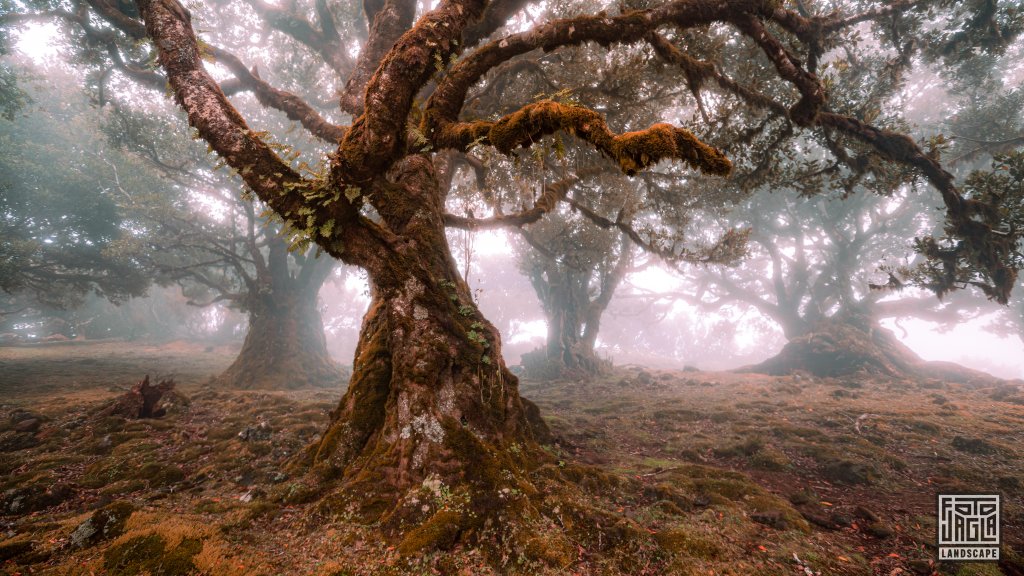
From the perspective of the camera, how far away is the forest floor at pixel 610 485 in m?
3.92

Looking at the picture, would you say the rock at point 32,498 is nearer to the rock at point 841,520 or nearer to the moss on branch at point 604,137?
the moss on branch at point 604,137

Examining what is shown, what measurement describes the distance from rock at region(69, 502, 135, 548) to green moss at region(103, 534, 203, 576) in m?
0.48

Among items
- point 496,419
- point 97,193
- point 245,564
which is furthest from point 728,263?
point 97,193

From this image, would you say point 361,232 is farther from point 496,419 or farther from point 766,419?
point 766,419

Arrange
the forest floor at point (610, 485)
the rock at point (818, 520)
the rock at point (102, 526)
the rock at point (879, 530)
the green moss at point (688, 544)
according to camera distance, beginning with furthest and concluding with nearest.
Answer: the rock at point (818, 520) → the rock at point (879, 530) → the green moss at point (688, 544) → the forest floor at point (610, 485) → the rock at point (102, 526)

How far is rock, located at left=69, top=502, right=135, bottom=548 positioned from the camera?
3.77 m

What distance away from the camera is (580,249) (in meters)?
20.7

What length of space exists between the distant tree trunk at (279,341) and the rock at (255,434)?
38.7 ft

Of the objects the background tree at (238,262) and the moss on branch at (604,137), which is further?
the background tree at (238,262)

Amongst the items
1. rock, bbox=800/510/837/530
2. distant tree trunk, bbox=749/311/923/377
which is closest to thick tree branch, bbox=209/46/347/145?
rock, bbox=800/510/837/530

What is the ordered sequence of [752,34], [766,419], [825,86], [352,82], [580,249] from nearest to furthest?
[752,34], [825,86], [352,82], [766,419], [580,249]

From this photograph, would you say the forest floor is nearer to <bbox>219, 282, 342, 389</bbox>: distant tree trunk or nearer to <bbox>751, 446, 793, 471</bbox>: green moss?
<bbox>751, 446, 793, 471</bbox>: green moss

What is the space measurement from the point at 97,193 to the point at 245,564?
32.4m

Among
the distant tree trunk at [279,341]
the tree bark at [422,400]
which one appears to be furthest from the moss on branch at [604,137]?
the distant tree trunk at [279,341]
